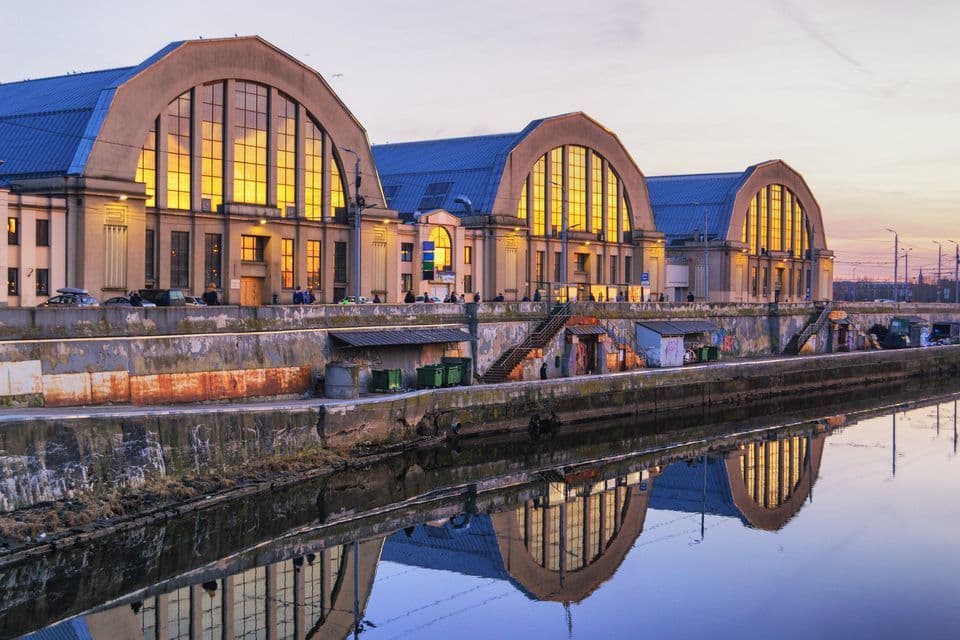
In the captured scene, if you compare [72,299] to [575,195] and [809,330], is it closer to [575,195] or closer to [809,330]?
[575,195]

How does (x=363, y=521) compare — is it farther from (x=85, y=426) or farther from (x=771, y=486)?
(x=771, y=486)

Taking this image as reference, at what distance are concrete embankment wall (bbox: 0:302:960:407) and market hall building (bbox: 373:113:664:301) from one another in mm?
14532

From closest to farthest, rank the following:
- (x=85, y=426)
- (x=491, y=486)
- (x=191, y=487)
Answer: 1. (x=85, y=426)
2. (x=191, y=487)
3. (x=491, y=486)

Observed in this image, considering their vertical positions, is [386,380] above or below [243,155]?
below

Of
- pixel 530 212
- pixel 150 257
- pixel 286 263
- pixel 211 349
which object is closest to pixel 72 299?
pixel 211 349

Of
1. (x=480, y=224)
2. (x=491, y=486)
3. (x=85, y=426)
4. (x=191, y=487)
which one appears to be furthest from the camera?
(x=480, y=224)

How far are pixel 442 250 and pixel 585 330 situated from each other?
15277mm

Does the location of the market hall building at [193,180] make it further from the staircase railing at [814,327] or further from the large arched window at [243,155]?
the staircase railing at [814,327]

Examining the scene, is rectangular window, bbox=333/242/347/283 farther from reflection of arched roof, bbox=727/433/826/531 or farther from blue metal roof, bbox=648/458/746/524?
reflection of arched roof, bbox=727/433/826/531

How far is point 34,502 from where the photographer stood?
30.1 m

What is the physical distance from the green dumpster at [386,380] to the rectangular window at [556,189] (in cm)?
3757

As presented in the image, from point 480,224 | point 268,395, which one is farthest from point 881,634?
point 480,224

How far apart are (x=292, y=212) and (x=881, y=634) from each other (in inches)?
1760

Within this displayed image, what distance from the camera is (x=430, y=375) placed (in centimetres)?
5128
